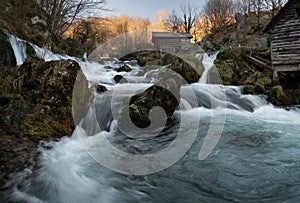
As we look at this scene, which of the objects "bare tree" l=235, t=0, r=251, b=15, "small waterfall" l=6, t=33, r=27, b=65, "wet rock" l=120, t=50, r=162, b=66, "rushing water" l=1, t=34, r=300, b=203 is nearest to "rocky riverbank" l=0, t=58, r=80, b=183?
"rushing water" l=1, t=34, r=300, b=203

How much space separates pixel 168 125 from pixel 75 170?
356cm

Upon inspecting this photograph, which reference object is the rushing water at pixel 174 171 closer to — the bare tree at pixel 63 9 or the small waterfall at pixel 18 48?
the small waterfall at pixel 18 48

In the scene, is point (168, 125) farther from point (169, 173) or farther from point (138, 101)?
point (169, 173)

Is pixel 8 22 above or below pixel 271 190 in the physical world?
above

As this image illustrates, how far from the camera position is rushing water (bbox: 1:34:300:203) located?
10.0ft

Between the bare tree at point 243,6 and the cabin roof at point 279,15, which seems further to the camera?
the bare tree at point 243,6

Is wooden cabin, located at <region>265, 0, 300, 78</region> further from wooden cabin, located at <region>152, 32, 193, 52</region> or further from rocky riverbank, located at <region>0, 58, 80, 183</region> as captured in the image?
wooden cabin, located at <region>152, 32, 193, 52</region>

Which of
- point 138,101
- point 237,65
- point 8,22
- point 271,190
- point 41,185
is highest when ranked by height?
point 8,22

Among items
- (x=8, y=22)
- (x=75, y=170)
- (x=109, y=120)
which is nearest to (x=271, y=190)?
(x=75, y=170)

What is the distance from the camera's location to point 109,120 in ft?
21.4

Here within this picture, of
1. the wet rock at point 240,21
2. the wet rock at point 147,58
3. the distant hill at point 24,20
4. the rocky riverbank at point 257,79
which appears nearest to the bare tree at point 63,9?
the distant hill at point 24,20

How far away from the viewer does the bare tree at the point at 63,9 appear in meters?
17.7

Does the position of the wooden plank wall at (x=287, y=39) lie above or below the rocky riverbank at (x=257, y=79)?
above

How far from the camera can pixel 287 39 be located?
11.2m
